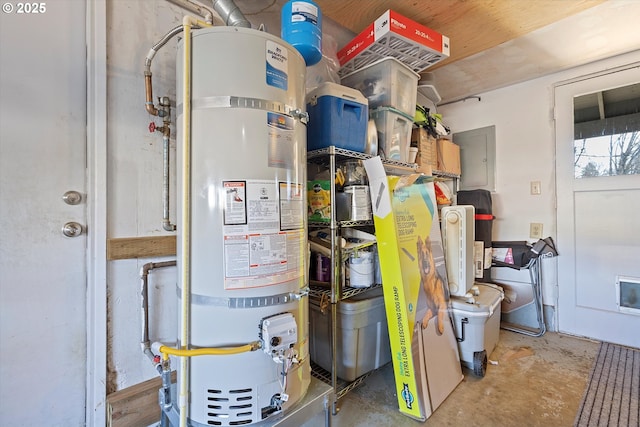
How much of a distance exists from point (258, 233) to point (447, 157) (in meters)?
2.32

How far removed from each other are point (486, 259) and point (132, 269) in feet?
9.31

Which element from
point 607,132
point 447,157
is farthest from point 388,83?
point 607,132

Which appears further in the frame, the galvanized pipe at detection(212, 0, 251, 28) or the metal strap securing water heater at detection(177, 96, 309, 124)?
the galvanized pipe at detection(212, 0, 251, 28)

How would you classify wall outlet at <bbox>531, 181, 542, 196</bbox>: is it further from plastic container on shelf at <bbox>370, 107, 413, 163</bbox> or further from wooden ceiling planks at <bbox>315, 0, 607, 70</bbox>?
plastic container on shelf at <bbox>370, 107, 413, 163</bbox>

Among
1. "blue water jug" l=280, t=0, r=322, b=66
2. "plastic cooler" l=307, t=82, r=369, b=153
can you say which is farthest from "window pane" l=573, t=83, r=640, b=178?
"blue water jug" l=280, t=0, r=322, b=66

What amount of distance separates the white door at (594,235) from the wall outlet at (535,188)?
151 mm

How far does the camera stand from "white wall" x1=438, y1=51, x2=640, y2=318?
2.75 m

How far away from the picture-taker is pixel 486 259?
107 inches

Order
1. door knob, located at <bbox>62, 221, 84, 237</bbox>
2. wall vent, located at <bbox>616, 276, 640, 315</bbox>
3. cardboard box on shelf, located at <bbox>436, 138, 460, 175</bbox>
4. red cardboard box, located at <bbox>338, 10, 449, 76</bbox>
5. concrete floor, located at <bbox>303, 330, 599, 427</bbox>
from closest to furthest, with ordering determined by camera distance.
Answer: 1. door knob, located at <bbox>62, 221, 84, 237</bbox>
2. concrete floor, located at <bbox>303, 330, 599, 427</bbox>
3. red cardboard box, located at <bbox>338, 10, 449, 76</bbox>
4. wall vent, located at <bbox>616, 276, 640, 315</bbox>
5. cardboard box on shelf, located at <bbox>436, 138, 460, 175</bbox>

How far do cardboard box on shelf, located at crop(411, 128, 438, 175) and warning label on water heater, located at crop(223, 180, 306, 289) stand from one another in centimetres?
161

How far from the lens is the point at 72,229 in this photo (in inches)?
46.5

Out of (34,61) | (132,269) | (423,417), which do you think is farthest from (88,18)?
(423,417)

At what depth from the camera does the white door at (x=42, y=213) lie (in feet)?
3.52

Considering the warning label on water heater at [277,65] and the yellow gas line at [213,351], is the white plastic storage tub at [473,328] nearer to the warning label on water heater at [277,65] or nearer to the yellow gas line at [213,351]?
the yellow gas line at [213,351]
